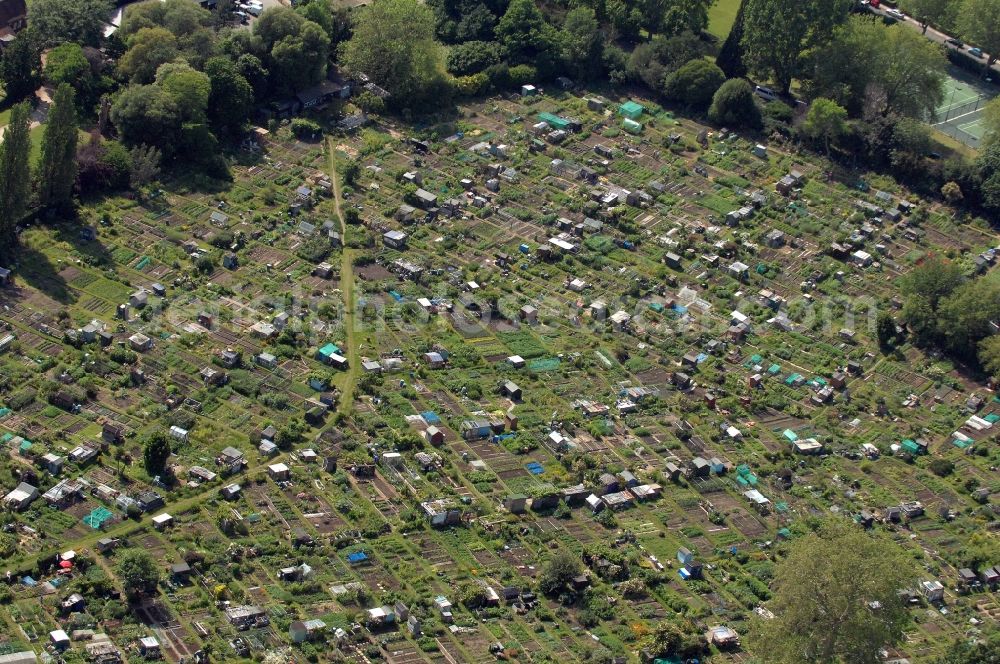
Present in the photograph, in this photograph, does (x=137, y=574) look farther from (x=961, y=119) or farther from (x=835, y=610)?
(x=961, y=119)

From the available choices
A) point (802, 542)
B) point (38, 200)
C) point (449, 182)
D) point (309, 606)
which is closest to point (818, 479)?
point (802, 542)

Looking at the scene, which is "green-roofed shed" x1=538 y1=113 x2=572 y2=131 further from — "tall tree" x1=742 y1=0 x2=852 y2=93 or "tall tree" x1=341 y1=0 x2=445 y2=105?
"tall tree" x1=742 y1=0 x2=852 y2=93

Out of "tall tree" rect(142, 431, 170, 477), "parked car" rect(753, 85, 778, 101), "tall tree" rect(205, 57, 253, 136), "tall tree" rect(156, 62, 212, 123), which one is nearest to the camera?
"tall tree" rect(142, 431, 170, 477)

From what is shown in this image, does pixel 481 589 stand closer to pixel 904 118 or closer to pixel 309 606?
pixel 309 606

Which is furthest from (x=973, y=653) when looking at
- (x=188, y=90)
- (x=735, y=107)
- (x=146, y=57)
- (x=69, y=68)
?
(x=69, y=68)

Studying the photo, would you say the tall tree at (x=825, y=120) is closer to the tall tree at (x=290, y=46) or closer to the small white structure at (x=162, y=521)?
the tall tree at (x=290, y=46)

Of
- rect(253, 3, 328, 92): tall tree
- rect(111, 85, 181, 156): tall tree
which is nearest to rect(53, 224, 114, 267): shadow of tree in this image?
rect(111, 85, 181, 156): tall tree
